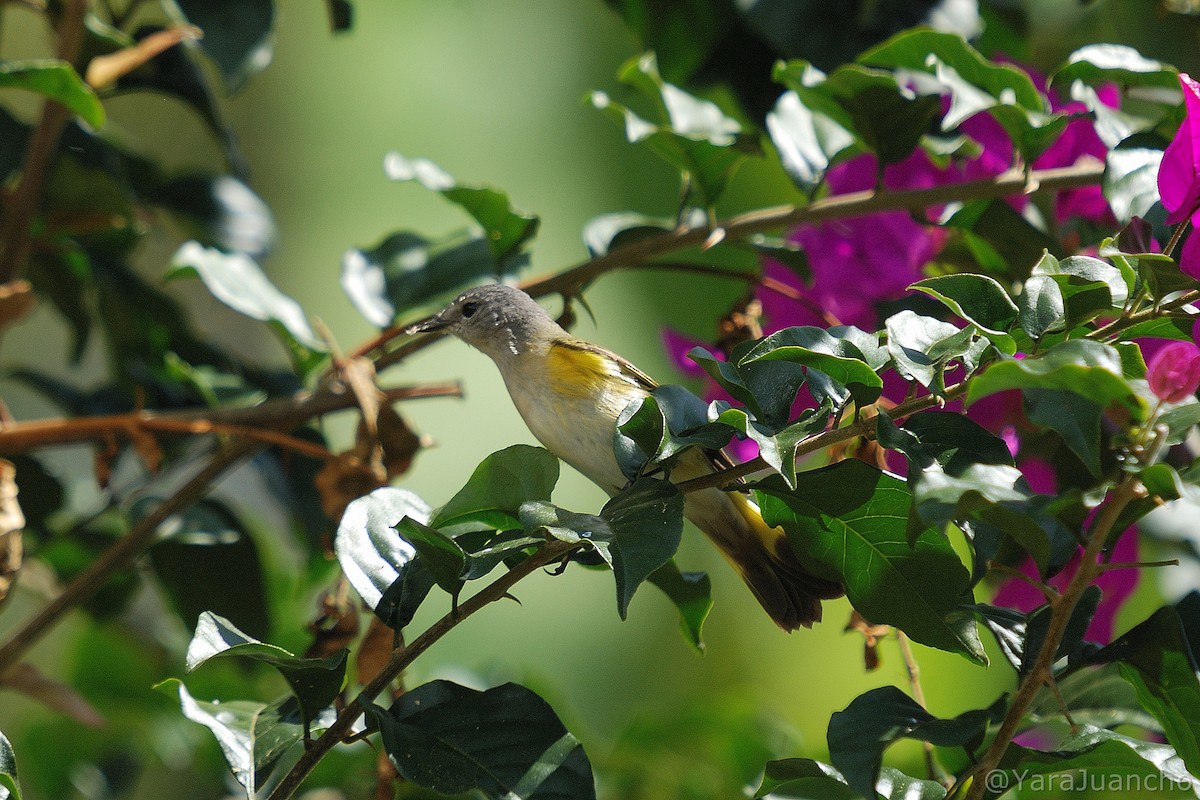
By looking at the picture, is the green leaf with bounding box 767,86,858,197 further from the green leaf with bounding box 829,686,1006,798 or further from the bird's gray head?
the green leaf with bounding box 829,686,1006,798

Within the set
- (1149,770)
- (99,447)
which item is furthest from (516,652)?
(1149,770)

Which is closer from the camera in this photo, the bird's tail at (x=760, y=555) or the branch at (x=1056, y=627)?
the branch at (x=1056, y=627)

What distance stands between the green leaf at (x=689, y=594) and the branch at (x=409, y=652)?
137mm

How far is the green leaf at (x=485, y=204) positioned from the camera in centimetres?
80

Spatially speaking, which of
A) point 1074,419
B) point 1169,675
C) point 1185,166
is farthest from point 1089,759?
point 1185,166

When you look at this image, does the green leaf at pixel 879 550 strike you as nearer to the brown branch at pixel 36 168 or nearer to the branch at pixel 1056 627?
the branch at pixel 1056 627

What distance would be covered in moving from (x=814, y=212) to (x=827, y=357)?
1.26ft

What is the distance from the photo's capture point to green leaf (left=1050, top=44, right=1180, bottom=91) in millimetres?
676

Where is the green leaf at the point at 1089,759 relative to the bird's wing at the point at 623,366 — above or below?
below

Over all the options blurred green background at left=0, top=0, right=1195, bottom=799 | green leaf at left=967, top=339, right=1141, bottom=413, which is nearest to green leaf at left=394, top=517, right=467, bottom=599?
green leaf at left=967, top=339, right=1141, bottom=413

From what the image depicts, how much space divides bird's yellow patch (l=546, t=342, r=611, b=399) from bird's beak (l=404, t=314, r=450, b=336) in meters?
0.10

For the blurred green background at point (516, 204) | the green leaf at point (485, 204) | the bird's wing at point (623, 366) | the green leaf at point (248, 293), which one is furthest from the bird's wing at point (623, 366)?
the blurred green background at point (516, 204)

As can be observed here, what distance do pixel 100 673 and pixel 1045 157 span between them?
1.18m

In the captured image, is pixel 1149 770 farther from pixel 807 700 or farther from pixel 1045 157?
pixel 807 700
